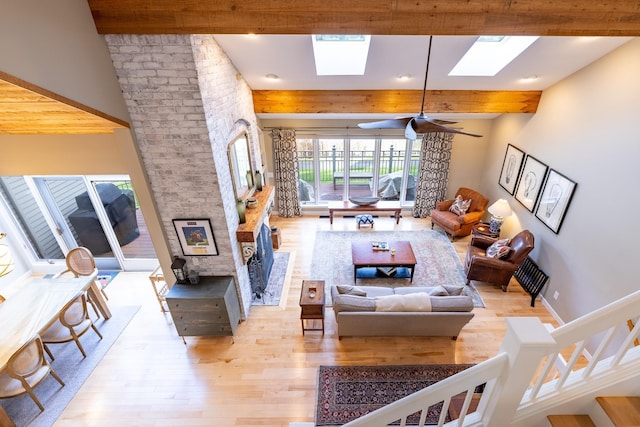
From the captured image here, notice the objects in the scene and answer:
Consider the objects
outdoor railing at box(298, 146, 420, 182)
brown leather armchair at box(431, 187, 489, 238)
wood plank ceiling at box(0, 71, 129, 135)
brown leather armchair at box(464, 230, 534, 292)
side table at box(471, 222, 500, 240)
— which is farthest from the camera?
outdoor railing at box(298, 146, 420, 182)

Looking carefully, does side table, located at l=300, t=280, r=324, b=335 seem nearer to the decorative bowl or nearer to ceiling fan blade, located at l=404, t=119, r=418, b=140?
ceiling fan blade, located at l=404, t=119, r=418, b=140

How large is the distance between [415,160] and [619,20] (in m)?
4.44

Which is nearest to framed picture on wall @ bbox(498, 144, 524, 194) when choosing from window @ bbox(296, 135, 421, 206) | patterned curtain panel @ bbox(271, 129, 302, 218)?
window @ bbox(296, 135, 421, 206)

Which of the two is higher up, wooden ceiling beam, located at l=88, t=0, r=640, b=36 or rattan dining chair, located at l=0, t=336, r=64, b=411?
wooden ceiling beam, located at l=88, t=0, r=640, b=36

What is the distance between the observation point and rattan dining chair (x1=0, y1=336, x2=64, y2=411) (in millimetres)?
2810

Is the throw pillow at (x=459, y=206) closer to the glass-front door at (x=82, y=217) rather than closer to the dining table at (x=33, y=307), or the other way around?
the glass-front door at (x=82, y=217)

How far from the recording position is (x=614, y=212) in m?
3.31

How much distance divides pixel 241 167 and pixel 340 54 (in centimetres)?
213

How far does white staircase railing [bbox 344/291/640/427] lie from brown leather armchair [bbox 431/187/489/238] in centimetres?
456

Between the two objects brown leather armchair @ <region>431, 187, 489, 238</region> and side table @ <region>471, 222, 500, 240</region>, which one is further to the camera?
brown leather armchair @ <region>431, 187, 489, 238</region>

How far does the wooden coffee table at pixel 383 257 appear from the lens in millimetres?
4871

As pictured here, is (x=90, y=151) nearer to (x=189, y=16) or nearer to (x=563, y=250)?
(x=189, y=16)

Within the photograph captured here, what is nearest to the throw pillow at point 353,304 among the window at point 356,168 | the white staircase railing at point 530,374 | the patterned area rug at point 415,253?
the patterned area rug at point 415,253

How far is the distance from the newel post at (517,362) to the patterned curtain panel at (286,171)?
5.67 m
